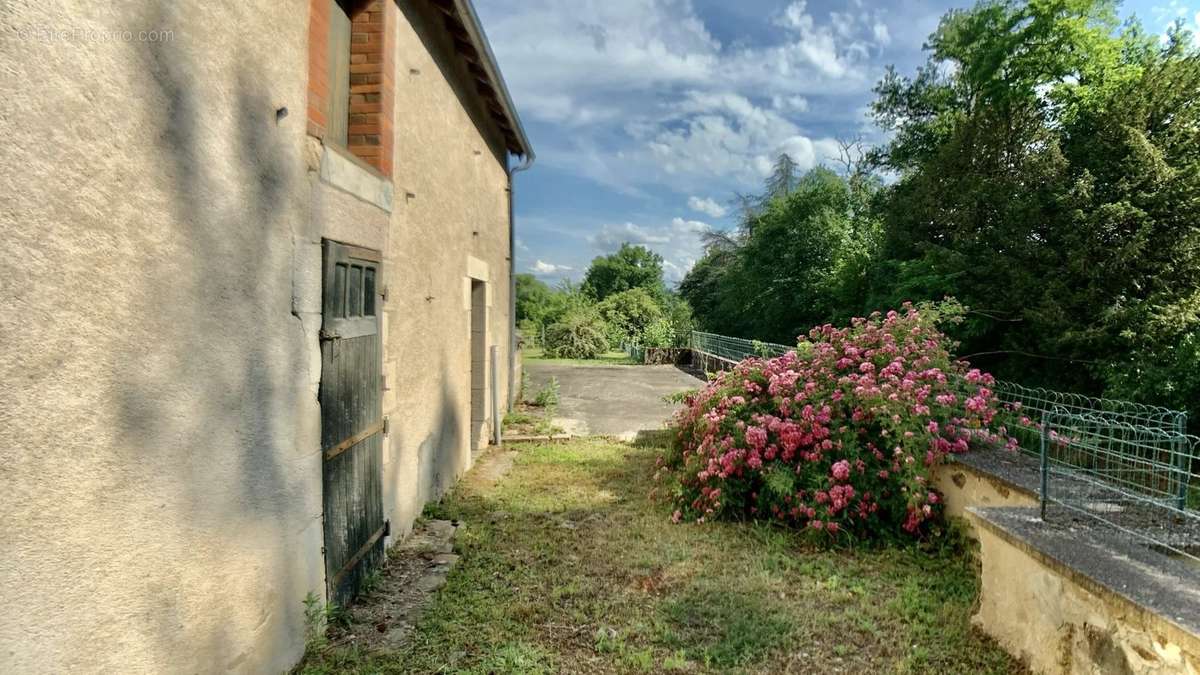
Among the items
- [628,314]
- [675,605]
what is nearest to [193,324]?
[675,605]

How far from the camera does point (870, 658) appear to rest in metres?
2.89

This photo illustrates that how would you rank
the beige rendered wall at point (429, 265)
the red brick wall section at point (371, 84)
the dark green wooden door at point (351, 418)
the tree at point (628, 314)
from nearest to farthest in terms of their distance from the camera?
1. the dark green wooden door at point (351, 418)
2. the red brick wall section at point (371, 84)
3. the beige rendered wall at point (429, 265)
4. the tree at point (628, 314)

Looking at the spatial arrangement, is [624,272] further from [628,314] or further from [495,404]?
[495,404]

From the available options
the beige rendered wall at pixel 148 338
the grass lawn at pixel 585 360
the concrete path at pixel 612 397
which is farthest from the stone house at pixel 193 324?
the grass lawn at pixel 585 360

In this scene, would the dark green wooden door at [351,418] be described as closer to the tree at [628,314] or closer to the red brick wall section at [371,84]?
the red brick wall section at [371,84]

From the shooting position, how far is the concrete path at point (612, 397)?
9.19 m

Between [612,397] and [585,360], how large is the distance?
1263 centimetres

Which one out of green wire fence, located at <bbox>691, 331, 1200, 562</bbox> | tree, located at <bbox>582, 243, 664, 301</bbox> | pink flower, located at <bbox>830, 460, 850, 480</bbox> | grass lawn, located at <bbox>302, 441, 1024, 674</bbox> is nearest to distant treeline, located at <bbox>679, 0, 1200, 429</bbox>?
green wire fence, located at <bbox>691, 331, 1200, 562</bbox>

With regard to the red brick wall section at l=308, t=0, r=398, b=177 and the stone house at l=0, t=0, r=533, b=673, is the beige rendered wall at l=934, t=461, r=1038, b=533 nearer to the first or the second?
the stone house at l=0, t=0, r=533, b=673

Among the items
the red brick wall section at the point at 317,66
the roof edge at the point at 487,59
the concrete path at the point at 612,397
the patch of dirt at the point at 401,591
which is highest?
the roof edge at the point at 487,59

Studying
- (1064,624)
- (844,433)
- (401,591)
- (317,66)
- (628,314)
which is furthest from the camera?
(628,314)

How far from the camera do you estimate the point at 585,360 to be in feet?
81.4

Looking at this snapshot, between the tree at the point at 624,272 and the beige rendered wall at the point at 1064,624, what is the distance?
4630 centimetres

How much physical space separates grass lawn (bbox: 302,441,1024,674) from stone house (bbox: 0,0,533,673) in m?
0.73
